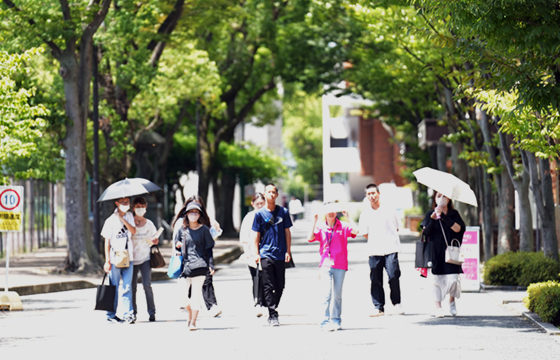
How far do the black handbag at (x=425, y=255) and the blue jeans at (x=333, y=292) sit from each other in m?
1.72

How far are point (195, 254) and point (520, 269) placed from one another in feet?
24.6

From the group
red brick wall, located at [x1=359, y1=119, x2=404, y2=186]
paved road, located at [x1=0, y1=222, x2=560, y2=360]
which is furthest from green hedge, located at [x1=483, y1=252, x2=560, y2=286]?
red brick wall, located at [x1=359, y1=119, x2=404, y2=186]

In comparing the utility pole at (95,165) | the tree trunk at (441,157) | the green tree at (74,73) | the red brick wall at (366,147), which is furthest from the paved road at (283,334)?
the red brick wall at (366,147)

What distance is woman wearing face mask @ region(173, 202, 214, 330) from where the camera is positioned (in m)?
11.6

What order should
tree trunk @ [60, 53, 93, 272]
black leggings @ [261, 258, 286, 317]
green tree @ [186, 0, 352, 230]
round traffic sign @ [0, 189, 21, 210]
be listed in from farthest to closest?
green tree @ [186, 0, 352, 230] < tree trunk @ [60, 53, 93, 272] < round traffic sign @ [0, 189, 21, 210] < black leggings @ [261, 258, 286, 317]

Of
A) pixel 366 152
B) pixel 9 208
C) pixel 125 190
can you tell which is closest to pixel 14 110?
pixel 9 208

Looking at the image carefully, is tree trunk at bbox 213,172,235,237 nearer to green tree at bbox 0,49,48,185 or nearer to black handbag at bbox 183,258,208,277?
green tree at bbox 0,49,48,185

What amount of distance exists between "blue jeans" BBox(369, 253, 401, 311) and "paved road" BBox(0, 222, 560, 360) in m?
0.28

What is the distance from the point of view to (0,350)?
32.9 ft

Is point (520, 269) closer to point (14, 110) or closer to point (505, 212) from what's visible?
point (505, 212)

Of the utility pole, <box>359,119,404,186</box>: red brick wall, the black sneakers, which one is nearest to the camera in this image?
A: the black sneakers

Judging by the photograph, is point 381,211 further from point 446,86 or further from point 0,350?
point 446,86

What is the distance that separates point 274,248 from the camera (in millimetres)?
11883

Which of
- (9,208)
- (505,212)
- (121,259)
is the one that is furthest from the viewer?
(505,212)
